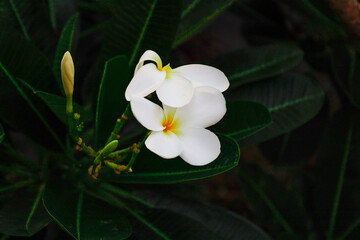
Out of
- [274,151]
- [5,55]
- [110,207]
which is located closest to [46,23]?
[5,55]

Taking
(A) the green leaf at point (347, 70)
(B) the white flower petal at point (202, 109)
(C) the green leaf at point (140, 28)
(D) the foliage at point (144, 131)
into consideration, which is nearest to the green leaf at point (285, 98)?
(D) the foliage at point (144, 131)

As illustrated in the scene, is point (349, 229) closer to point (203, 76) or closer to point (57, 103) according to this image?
point (203, 76)

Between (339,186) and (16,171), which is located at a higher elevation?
(16,171)

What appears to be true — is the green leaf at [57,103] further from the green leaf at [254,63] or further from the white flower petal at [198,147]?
the green leaf at [254,63]

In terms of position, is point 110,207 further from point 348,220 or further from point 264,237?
point 348,220

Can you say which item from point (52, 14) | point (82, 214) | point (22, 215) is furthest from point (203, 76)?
point (52, 14)
